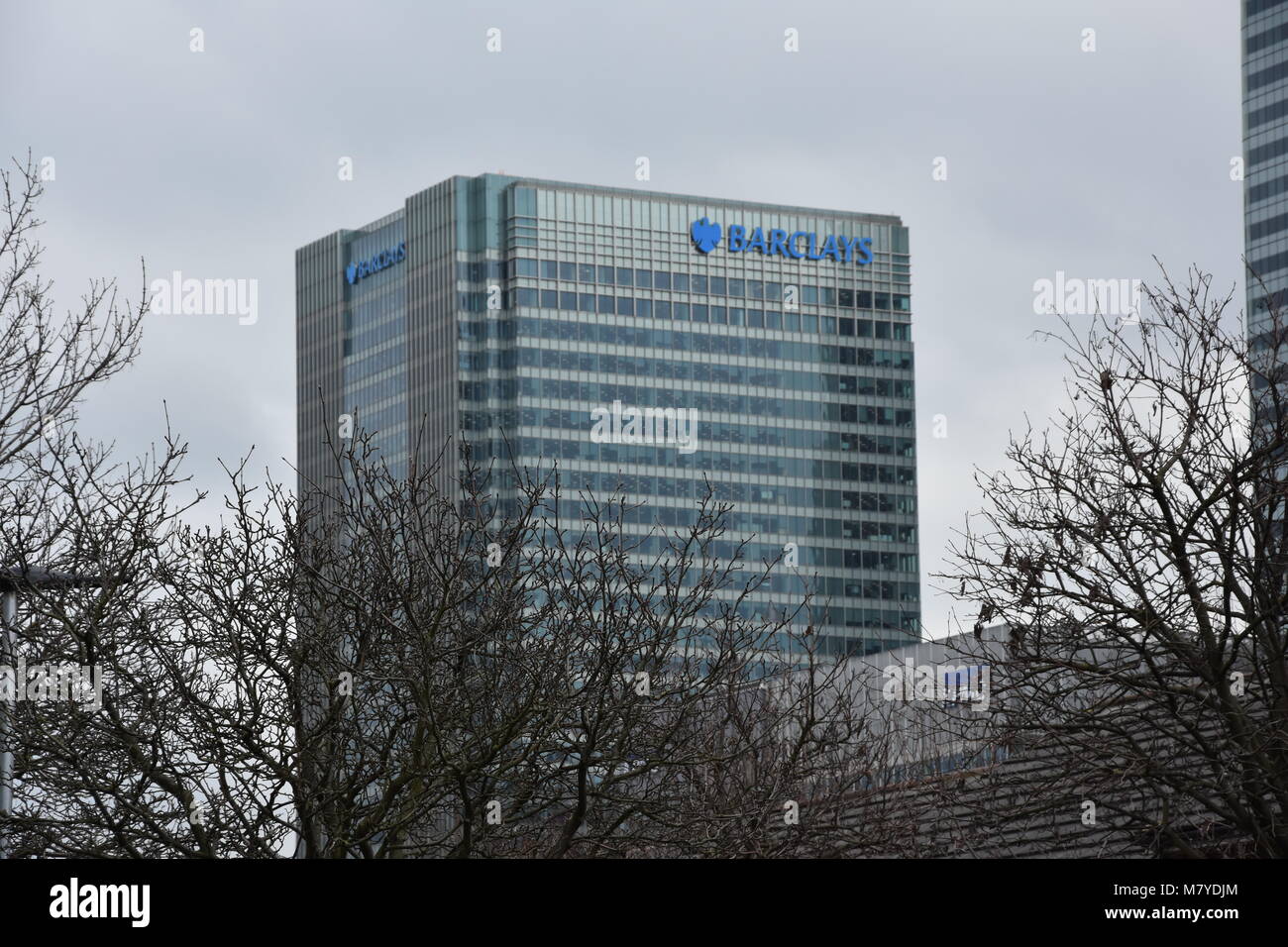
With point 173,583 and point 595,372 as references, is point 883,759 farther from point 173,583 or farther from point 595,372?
point 595,372

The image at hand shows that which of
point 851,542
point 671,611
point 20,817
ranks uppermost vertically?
point 851,542

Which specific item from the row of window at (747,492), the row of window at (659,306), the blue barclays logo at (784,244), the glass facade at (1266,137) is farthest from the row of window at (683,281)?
the glass facade at (1266,137)

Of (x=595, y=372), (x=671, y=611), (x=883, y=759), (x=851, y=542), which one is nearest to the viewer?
(x=671, y=611)

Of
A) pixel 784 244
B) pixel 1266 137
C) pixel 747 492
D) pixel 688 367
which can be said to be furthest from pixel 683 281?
pixel 1266 137

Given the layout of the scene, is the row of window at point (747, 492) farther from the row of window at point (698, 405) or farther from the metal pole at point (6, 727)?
the metal pole at point (6, 727)

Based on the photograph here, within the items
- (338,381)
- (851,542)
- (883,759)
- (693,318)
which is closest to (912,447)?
(851,542)

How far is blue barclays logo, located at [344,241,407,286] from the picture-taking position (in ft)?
511

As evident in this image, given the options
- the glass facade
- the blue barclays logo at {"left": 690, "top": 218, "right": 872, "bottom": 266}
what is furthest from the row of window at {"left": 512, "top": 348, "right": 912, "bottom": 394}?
the glass facade

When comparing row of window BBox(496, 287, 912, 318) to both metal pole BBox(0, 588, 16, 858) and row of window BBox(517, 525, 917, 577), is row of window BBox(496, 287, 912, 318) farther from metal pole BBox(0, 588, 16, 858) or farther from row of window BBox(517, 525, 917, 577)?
metal pole BBox(0, 588, 16, 858)

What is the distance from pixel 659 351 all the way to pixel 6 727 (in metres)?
141

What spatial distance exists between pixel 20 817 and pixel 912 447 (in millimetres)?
155097

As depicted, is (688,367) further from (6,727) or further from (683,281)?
(6,727)

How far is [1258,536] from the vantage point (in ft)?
65.7

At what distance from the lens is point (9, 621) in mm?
18938
